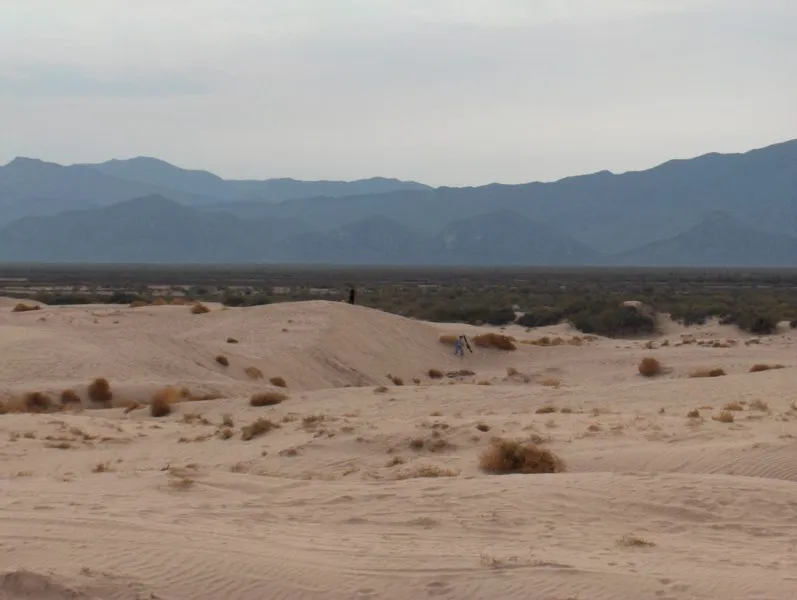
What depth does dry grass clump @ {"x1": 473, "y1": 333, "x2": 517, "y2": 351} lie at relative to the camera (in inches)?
1444

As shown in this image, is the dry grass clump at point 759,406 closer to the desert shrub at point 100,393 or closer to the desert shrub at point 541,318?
the desert shrub at point 100,393

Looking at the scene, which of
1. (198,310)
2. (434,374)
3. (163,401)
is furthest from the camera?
(198,310)

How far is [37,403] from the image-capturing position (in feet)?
70.7

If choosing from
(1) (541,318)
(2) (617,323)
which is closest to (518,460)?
(2) (617,323)

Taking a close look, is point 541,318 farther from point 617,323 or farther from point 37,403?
point 37,403

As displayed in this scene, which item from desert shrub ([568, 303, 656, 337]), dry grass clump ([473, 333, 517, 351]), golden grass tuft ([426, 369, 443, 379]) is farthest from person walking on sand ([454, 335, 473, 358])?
desert shrub ([568, 303, 656, 337])

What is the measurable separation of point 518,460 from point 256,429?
5519mm

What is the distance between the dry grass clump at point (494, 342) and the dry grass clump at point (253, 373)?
10660mm

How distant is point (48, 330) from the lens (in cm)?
2967

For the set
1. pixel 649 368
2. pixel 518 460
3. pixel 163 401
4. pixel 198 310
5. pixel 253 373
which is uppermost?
pixel 198 310

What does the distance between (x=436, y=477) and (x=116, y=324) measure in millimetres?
21292

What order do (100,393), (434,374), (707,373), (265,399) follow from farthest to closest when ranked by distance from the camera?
(434,374) < (707,373) < (100,393) < (265,399)

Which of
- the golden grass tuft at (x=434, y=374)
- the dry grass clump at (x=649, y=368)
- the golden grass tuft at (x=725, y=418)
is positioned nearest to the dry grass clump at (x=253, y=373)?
the golden grass tuft at (x=434, y=374)

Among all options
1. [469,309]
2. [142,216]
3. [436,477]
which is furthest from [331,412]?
[142,216]
